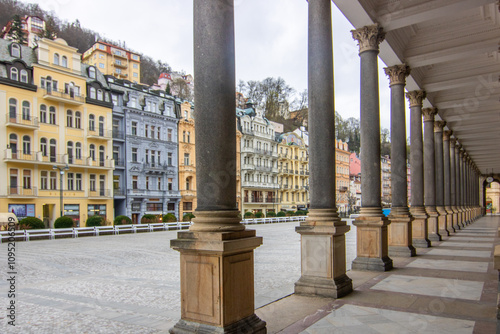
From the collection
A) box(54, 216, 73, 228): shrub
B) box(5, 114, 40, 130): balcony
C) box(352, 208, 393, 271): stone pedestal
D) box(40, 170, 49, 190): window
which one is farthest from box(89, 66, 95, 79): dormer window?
box(352, 208, 393, 271): stone pedestal

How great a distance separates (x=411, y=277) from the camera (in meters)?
8.93

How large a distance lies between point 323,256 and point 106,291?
15.3 ft

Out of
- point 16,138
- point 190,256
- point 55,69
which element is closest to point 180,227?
point 16,138

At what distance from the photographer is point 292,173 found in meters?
70.1

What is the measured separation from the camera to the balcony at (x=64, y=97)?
3544 centimetres

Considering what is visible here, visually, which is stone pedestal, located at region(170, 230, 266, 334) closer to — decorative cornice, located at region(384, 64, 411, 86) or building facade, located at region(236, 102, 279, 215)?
decorative cornice, located at region(384, 64, 411, 86)

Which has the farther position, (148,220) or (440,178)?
(148,220)

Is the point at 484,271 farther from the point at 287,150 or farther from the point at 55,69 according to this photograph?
the point at 287,150

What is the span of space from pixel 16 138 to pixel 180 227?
15472 mm

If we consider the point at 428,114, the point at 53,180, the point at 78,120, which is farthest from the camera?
the point at 78,120

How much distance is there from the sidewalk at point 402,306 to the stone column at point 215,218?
1108mm

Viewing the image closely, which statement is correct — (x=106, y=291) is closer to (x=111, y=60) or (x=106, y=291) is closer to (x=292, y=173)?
(x=292, y=173)

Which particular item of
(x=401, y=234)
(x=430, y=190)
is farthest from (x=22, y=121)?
(x=401, y=234)

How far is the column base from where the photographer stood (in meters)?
4.44
